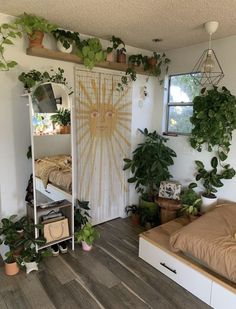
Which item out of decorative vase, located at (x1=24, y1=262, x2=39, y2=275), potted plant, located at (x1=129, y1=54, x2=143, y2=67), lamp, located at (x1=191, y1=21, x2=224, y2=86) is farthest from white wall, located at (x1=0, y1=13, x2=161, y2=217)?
lamp, located at (x1=191, y1=21, x2=224, y2=86)

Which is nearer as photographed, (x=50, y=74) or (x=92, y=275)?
(x=92, y=275)

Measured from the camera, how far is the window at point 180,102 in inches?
121

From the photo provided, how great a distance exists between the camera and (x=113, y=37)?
8.54 ft

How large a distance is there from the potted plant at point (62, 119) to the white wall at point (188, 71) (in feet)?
5.20

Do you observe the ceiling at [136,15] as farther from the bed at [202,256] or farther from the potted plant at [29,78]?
the bed at [202,256]

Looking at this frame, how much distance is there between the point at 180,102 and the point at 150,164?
974 mm

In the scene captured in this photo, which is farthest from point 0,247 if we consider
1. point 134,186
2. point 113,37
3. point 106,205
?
point 113,37

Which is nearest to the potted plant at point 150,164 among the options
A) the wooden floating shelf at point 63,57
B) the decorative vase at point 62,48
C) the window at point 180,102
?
the window at point 180,102

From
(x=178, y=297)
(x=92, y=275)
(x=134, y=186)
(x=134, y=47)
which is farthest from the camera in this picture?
(x=134, y=186)

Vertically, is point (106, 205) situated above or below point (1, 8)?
below

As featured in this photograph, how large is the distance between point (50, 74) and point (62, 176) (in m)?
1.08

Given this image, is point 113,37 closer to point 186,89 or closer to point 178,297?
point 186,89

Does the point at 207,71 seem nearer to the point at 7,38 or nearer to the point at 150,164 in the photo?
the point at 150,164

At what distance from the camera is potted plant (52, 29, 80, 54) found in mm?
2299
